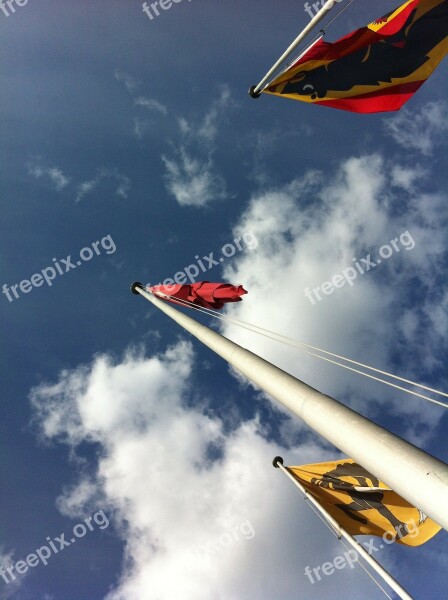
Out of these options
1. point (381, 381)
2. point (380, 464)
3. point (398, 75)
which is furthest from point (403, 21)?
point (380, 464)

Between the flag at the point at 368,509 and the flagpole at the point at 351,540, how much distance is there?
13.0 inches

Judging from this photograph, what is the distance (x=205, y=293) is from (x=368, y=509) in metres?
10.6

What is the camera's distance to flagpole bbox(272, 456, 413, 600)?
383 inches

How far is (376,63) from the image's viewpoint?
34.9 ft

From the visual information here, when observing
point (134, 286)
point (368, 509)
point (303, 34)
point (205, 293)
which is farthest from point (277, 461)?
point (303, 34)

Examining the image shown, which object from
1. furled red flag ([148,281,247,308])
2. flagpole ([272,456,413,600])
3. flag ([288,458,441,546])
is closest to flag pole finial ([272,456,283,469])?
flagpole ([272,456,413,600])

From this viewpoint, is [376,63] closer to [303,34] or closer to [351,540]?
[303,34]

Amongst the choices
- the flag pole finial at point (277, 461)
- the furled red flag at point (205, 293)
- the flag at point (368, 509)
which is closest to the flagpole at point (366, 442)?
the furled red flag at point (205, 293)

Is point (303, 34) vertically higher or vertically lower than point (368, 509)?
higher

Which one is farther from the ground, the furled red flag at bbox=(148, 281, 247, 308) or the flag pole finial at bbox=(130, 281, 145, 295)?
the flag pole finial at bbox=(130, 281, 145, 295)

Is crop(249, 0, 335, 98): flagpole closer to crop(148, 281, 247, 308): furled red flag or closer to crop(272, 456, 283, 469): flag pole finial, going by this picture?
crop(148, 281, 247, 308): furled red flag

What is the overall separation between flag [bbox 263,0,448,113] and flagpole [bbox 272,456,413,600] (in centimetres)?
1413

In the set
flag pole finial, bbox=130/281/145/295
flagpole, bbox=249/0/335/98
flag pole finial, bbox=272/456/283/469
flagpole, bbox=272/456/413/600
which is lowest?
flagpole, bbox=272/456/413/600

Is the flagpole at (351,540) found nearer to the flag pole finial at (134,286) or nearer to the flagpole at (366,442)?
the flagpole at (366,442)
